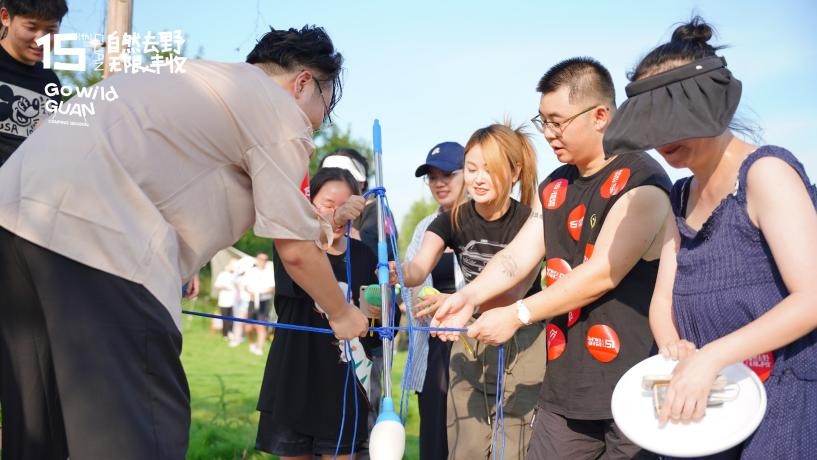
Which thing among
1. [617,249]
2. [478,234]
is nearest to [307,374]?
[478,234]

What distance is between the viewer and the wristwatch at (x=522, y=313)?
11.0 feet

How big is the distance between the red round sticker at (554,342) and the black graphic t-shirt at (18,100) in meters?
2.74

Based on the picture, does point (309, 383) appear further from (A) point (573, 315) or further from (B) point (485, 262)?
(A) point (573, 315)

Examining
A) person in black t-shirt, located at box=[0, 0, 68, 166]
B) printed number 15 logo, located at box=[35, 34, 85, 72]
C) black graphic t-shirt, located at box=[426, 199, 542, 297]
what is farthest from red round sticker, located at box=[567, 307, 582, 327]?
person in black t-shirt, located at box=[0, 0, 68, 166]

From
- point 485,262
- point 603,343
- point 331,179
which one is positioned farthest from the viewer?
point 331,179

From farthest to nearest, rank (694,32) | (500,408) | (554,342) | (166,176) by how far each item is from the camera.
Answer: (500,408) → (554,342) → (694,32) → (166,176)

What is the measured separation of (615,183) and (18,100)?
2.92m

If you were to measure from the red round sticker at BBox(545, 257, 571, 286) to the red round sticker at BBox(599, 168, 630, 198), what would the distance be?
0.35m

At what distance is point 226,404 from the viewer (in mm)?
7023

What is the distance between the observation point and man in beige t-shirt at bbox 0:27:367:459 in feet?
7.64

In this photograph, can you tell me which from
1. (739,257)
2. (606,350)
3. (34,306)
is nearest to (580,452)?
(606,350)

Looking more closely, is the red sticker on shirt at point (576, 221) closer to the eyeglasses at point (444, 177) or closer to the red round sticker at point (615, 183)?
the red round sticker at point (615, 183)

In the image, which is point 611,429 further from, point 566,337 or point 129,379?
point 129,379

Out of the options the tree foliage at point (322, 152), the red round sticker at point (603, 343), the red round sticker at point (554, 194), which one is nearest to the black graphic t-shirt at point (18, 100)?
the red round sticker at point (554, 194)
